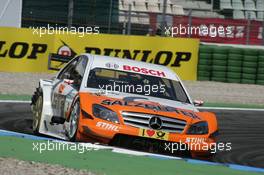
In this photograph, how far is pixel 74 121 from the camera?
8.98 metres

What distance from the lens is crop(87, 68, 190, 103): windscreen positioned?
9641mm

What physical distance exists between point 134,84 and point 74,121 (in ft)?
3.76

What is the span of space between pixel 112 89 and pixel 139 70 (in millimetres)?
614

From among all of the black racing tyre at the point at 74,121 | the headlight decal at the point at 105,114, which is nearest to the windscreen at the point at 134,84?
the black racing tyre at the point at 74,121

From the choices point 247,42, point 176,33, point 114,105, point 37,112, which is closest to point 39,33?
point 176,33

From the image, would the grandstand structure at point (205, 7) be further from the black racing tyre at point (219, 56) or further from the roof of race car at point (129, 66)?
the roof of race car at point (129, 66)

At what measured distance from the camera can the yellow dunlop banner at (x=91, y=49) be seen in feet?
65.9

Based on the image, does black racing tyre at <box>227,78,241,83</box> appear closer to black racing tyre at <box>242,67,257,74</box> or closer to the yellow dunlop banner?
black racing tyre at <box>242,67,257,74</box>

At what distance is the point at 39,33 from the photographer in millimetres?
20219

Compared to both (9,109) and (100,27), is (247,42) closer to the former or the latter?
(100,27)

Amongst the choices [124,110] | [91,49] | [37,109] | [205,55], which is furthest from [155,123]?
[205,55]

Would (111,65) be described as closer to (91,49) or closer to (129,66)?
(129,66)

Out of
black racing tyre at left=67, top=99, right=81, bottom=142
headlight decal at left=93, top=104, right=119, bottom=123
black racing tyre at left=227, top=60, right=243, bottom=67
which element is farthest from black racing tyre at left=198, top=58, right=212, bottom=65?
headlight decal at left=93, top=104, right=119, bottom=123

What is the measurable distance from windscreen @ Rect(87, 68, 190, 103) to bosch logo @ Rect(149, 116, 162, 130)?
3.08 ft
